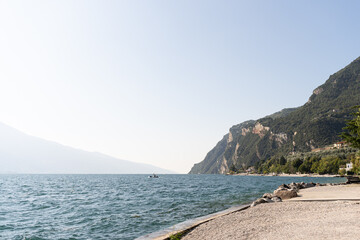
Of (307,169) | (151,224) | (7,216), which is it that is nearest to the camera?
(151,224)

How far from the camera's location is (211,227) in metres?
13.7

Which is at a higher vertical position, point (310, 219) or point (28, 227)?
point (310, 219)

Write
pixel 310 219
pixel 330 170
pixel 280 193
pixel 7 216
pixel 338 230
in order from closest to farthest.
Answer: 1. pixel 338 230
2. pixel 310 219
3. pixel 7 216
4. pixel 280 193
5. pixel 330 170

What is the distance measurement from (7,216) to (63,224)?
827cm

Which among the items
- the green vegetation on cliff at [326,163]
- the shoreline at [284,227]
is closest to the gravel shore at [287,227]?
the shoreline at [284,227]

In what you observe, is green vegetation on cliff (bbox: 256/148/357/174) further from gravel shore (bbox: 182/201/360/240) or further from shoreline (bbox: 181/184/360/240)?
gravel shore (bbox: 182/201/360/240)

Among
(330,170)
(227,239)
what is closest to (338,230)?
(227,239)

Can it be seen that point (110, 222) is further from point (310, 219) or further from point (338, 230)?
point (338, 230)

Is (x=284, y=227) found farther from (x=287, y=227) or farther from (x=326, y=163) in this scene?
(x=326, y=163)

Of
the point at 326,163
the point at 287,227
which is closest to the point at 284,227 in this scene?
the point at 287,227

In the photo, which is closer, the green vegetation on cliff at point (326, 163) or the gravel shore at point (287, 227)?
the gravel shore at point (287, 227)

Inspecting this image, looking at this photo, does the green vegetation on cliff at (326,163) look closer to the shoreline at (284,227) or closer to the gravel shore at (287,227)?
the shoreline at (284,227)

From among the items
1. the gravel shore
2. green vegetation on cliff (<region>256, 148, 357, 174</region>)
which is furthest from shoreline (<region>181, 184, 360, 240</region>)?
green vegetation on cliff (<region>256, 148, 357, 174</region>)

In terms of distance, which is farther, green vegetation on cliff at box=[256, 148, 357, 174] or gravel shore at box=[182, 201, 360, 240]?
green vegetation on cliff at box=[256, 148, 357, 174]
